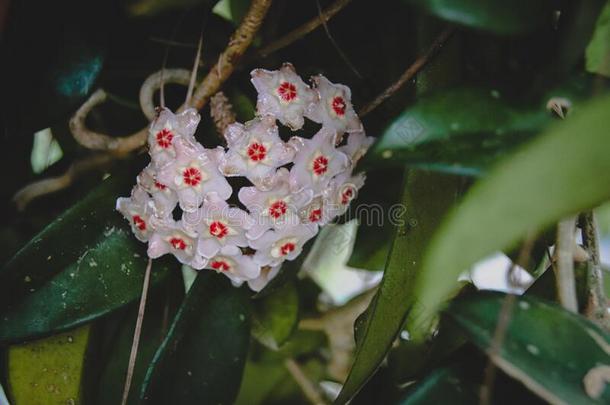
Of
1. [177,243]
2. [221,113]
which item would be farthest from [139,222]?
[221,113]

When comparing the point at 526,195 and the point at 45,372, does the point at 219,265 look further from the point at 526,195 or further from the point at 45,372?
the point at 526,195

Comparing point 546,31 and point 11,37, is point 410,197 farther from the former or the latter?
point 11,37

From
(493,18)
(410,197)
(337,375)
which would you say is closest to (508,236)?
(493,18)

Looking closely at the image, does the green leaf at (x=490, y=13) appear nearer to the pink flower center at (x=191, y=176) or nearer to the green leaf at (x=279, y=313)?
the pink flower center at (x=191, y=176)

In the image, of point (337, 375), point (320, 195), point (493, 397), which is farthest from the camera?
point (337, 375)

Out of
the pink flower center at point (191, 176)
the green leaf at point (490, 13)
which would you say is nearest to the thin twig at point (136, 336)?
the pink flower center at point (191, 176)
